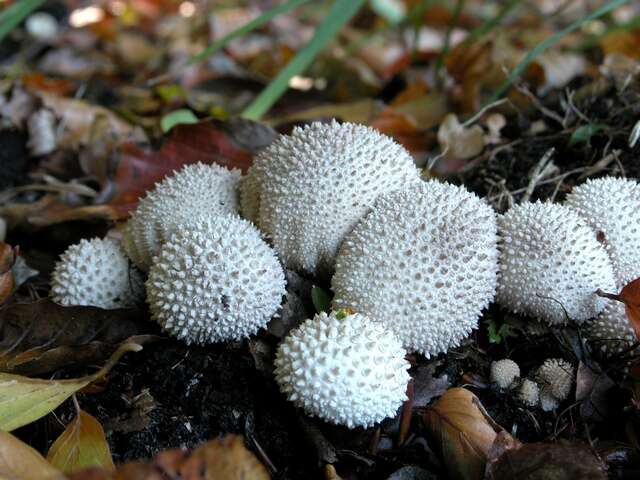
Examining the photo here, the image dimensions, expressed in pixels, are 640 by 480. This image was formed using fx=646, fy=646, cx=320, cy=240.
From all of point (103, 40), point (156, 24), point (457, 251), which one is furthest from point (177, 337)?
point (156, 24)

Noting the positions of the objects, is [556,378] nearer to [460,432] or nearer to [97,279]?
[460,432]

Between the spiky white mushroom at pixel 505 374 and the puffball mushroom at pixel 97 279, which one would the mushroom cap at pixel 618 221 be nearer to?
the spiky white mushroom at pixel 505 374

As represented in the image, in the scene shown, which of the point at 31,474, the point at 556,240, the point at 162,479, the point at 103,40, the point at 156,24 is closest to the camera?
the point at 162,479

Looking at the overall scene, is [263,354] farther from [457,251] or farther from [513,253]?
[513,253]

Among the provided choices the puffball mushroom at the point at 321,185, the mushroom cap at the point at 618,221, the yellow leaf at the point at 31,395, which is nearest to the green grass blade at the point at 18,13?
the puffball mushroom at the point at 321,185

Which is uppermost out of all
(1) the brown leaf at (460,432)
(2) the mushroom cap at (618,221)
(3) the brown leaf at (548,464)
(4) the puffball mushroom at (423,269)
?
(2) the mushroom cap at (618,221)

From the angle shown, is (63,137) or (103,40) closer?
(63,137)
